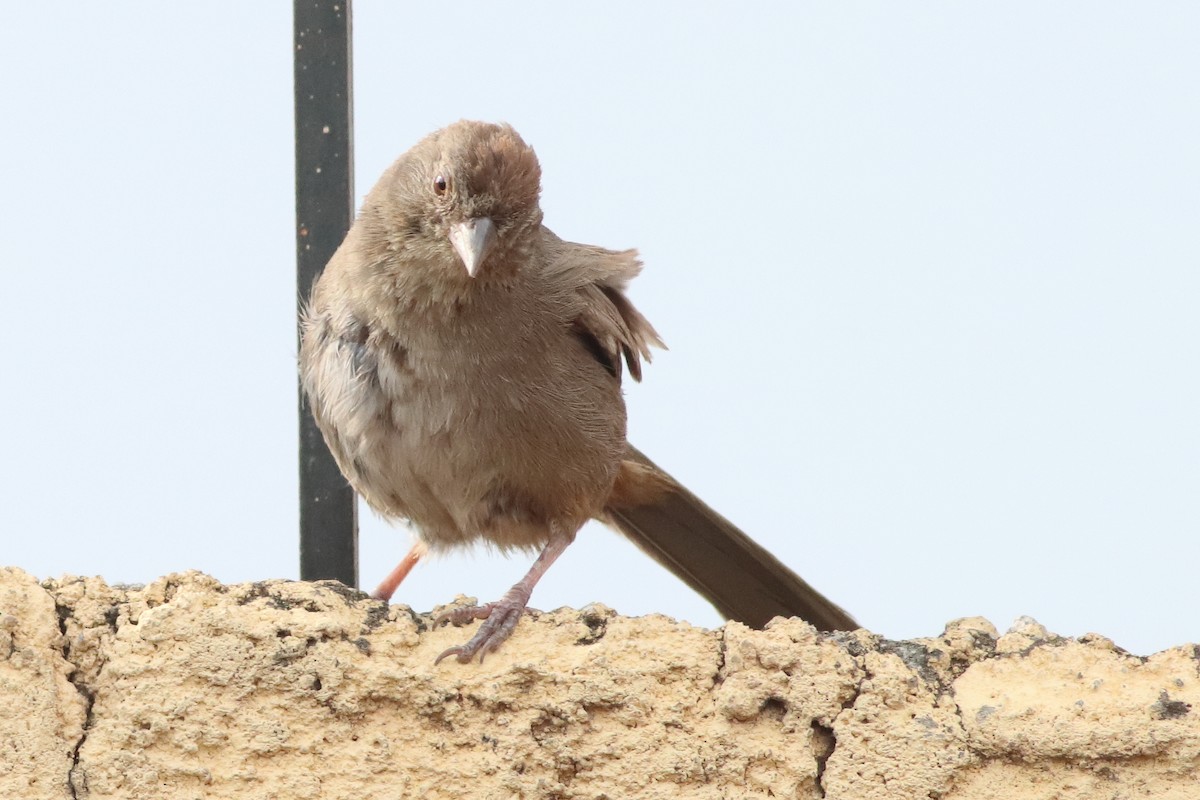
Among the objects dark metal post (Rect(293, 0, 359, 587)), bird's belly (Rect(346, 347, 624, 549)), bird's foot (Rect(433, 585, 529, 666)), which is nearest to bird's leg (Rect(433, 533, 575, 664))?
bird's foot (Rect(433, 585, 529, 666))

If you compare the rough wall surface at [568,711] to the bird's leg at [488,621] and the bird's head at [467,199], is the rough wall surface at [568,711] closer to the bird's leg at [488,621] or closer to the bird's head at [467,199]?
the bird's leg at [488,621]

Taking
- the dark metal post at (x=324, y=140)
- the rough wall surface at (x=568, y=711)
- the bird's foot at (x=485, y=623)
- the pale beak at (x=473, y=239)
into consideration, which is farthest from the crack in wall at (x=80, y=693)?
the pale beak at (x=473, y=239)

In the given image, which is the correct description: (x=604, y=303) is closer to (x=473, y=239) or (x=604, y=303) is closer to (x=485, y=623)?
(x=473, y=239)

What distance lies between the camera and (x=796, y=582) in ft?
14.7

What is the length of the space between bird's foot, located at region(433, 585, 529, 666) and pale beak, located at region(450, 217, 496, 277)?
93cm

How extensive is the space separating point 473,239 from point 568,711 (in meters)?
1.43

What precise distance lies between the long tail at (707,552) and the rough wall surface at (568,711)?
4.16ft

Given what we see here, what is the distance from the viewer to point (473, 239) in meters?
4.11

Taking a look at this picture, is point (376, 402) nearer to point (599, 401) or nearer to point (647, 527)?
point (599, 401)

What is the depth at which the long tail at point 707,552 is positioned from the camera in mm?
4480

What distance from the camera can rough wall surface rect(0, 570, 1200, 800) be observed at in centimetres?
300

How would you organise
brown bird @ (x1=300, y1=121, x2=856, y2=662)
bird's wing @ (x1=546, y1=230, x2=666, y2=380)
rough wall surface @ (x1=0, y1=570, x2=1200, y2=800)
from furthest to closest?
bird's wing @ (x1=546, y1=230, x2=666, y2=380) < brown bird @ (x1=300, y1=121, x2=856, y2=662) < rough wall surface @ (x1=0, y1=570, x2=1200, y2=800)

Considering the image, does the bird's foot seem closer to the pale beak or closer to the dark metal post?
the dark metal post

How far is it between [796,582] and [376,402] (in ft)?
4.04
